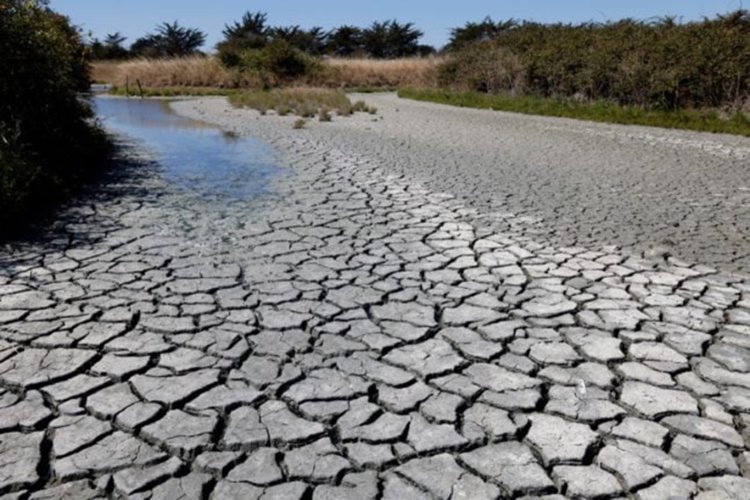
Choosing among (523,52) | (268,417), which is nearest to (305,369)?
(268,417)

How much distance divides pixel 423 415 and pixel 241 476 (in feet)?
2.68

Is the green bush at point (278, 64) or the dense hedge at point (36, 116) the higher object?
the green bush at point (278, 64)

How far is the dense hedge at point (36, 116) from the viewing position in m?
6.23

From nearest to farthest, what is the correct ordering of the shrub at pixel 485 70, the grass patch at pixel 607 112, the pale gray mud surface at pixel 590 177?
the pale gray mud surface at pixel 590 177 < the grass patch at pixel 607 112 < the shrub at pixel 485 70

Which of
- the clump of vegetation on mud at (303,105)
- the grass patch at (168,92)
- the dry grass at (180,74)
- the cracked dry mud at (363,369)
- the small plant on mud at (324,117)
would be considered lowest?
the cracked dry mud at (363,369)

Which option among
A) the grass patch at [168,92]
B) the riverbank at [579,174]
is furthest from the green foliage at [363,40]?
the riverbank at [579,174]

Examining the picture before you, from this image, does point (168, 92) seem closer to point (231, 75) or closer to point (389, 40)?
point (231, 75)

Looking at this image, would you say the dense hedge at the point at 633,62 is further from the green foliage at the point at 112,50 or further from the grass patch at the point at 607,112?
the green foliage at the point at 112,50

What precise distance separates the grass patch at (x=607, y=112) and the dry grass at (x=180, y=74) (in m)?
15.1

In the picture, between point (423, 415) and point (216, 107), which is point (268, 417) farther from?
point (216, 107)

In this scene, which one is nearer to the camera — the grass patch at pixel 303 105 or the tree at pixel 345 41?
the grass patch at pixel 303 105

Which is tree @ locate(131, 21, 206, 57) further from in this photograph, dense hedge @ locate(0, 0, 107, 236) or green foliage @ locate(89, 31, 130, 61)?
dense hedge @ locate(0, 0, 107, 236)

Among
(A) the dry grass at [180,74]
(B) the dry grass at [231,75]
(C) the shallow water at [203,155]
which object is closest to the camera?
(C) the shallow water at [203,155]

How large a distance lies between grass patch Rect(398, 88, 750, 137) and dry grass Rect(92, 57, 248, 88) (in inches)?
593
